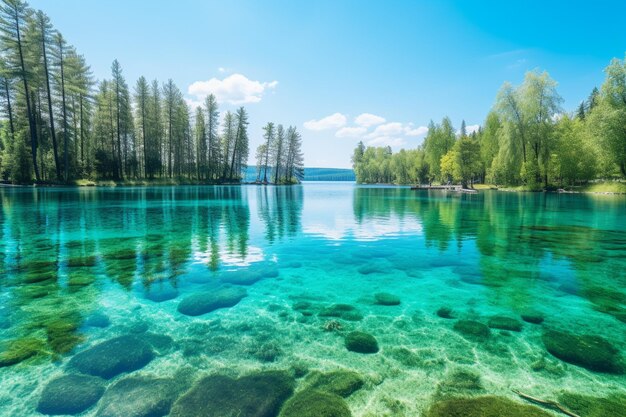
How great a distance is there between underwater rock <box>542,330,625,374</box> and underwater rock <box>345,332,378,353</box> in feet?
10.2

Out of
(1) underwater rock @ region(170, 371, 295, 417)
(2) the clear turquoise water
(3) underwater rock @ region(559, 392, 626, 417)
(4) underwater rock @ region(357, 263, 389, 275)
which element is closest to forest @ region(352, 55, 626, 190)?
(2) the clear turquoise water

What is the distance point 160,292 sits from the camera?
7992 mm

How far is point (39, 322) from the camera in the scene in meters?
6.14

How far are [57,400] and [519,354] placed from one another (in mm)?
7109

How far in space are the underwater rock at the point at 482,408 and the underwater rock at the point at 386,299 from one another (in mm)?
3512

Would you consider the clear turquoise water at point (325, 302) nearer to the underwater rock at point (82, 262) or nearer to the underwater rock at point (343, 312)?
the underwater rock at point (82, 262)

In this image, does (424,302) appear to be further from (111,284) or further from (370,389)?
(111,284)

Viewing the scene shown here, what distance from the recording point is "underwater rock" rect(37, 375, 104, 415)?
3.82 meters

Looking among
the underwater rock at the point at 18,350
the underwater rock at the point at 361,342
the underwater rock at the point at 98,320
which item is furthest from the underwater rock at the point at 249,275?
the underwater rock at the point at 18,350

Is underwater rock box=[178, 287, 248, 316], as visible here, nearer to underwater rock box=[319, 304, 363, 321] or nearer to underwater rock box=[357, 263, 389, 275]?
underwater rock box=[319, 304, 363, 321]

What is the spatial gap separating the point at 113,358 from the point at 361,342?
4251 millimetres

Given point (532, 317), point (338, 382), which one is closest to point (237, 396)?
point (338, 382)

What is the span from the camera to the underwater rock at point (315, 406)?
3.71 metres

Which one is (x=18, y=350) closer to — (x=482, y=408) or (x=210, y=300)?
(x=210, y=300)
